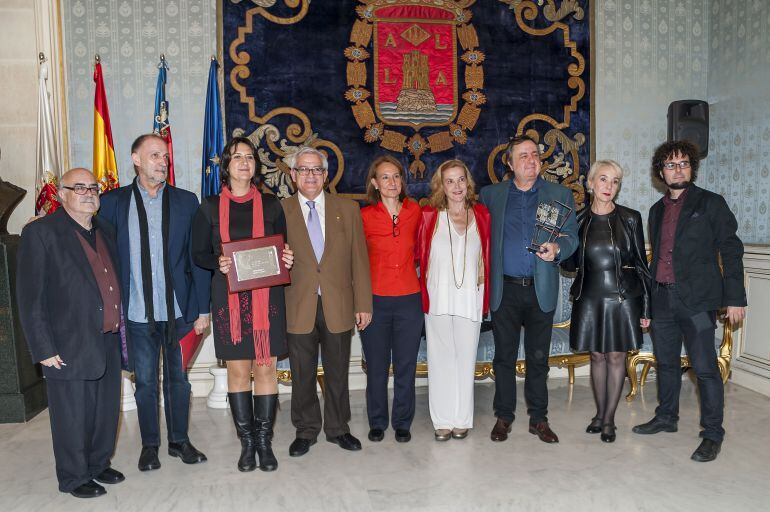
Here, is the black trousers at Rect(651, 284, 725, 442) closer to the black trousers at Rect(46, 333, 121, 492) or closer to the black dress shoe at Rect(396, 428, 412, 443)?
the black dress shoe at Rect(396, 428, 412, 443)

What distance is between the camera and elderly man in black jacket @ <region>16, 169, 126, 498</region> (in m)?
2.79

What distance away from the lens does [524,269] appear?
345 cm

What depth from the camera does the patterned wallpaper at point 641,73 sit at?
17.9ft

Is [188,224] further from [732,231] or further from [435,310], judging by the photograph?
[732,231]

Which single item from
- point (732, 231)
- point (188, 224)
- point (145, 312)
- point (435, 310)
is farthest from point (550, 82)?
point (145, 312)

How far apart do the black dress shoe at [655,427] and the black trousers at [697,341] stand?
0.88 feet

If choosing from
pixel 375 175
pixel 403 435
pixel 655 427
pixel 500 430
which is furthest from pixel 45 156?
pixel 655 427

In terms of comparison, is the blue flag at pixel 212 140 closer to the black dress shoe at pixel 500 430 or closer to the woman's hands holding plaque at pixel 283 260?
the woman's hands holding plaque at pixel 283 260

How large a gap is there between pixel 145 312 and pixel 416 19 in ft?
10.8

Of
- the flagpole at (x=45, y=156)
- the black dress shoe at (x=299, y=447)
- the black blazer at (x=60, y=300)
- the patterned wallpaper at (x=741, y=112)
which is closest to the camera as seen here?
the black blazer at (x=60, y=300)

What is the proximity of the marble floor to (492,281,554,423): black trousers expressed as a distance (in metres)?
0.21

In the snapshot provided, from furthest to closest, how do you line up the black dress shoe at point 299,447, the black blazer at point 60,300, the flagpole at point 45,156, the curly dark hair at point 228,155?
the flagpole at point 45,156, the black dress shoe at point 299,447, the curly dark hair at point 228,155, the black blazer at point 60,300

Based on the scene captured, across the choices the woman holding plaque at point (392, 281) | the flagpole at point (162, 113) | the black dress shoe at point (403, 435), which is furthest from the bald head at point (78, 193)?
the black dress shoe at point (403, 435)

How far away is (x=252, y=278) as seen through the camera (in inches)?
118
